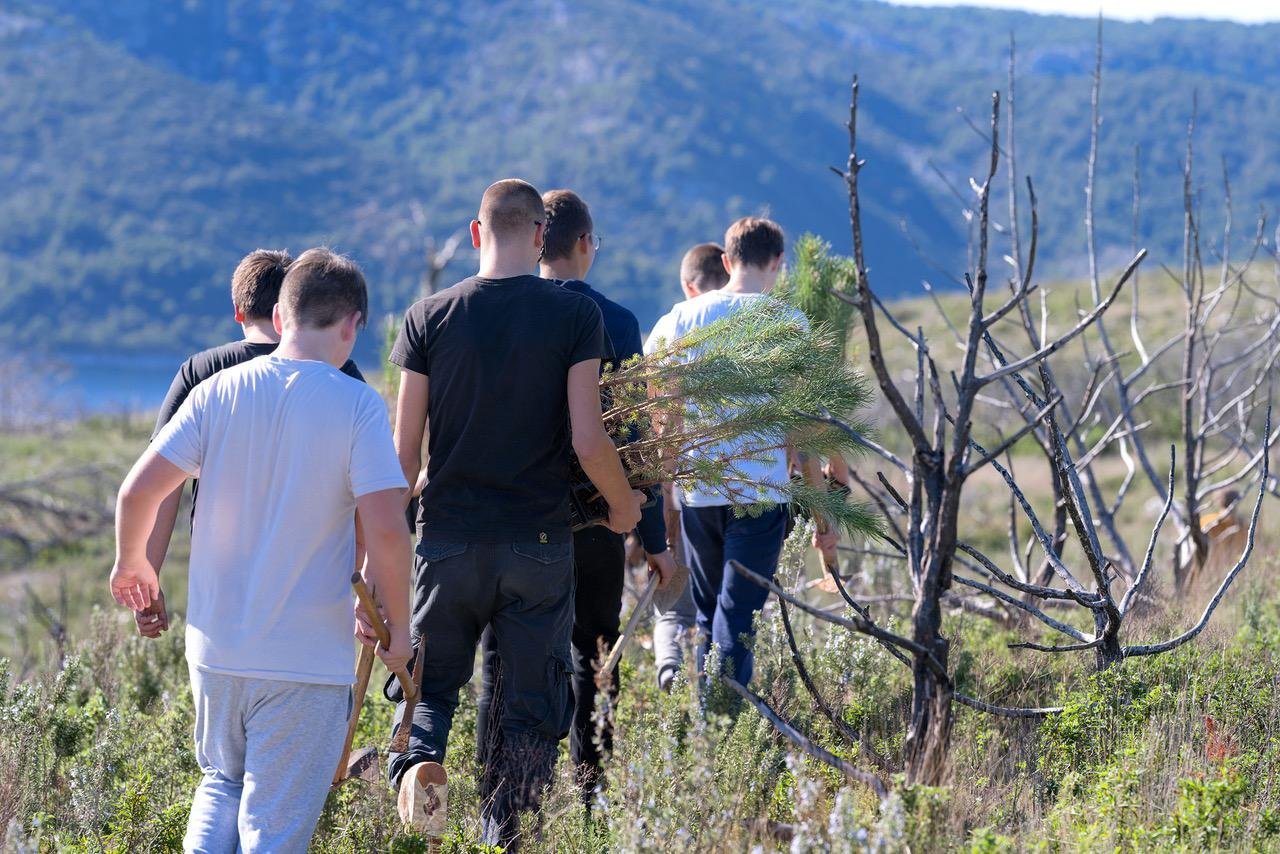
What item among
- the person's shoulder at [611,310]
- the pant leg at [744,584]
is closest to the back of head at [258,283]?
the person's shoulder at [611,310]

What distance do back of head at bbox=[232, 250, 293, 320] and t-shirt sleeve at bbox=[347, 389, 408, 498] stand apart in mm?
893

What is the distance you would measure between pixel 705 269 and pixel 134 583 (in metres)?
3.04

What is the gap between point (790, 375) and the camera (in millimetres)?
3887

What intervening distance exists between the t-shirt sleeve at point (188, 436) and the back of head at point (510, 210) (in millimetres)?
Result: 1032

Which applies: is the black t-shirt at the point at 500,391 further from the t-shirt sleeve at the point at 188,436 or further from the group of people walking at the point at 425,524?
the t-shirt sleeve at the point at 188,436

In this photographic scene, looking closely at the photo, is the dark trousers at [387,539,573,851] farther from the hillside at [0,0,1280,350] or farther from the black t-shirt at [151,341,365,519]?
the hillside at [0,0,1280,350]

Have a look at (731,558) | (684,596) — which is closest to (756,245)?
(731,558)

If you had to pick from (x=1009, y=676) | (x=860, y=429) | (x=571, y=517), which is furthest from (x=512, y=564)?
(x=1009, y=676)

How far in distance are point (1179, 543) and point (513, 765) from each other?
16.9 ft

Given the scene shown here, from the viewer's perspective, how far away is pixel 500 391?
372 cm

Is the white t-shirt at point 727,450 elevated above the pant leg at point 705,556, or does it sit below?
above

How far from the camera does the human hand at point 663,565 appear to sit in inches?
183

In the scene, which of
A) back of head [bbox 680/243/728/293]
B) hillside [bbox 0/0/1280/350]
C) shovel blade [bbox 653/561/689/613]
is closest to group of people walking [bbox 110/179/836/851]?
shovel blade [bbox 653/561/689/613]

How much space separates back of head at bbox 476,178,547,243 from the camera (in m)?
3.82
